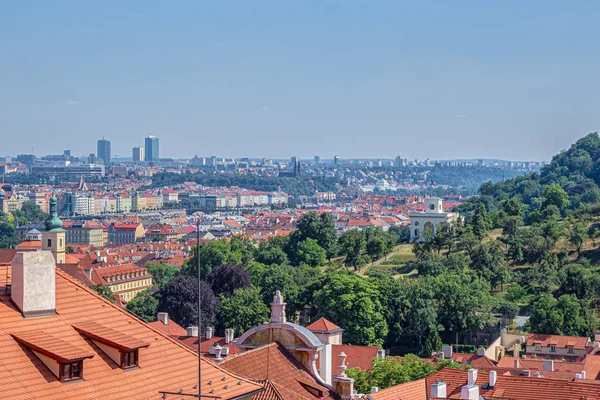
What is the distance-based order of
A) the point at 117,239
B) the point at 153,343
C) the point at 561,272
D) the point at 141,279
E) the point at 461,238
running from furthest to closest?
1. the point at 117,239
2. the point at 141,279
3. the point at 461,238
4. the point at 561,272
5. the point at 153,343

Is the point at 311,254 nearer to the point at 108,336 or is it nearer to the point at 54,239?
the point at 54,239

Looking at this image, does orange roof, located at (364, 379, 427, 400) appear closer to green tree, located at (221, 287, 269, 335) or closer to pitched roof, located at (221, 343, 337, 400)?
pitched roof, located at (221, 343, 337, 400)

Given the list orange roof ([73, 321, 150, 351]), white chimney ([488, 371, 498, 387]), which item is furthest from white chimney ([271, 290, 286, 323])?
orange roof ([73, 321, 150, 351])

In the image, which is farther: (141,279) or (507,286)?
(141,279)

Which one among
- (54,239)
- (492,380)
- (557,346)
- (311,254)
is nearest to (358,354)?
(557,346)

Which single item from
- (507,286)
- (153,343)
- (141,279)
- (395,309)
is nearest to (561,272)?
(507,286)

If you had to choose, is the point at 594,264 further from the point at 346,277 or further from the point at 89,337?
the point at 89,337

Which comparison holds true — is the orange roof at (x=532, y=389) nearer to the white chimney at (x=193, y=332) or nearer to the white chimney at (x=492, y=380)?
the white chimney at (x=492, y=380)
